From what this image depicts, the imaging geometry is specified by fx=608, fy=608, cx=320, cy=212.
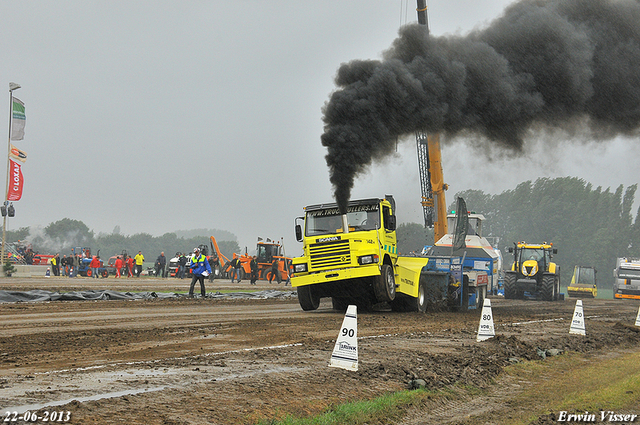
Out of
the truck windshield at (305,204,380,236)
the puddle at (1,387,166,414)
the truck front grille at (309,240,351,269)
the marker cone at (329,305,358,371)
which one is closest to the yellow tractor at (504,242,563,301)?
the truck windshield at (305,204,380,236)

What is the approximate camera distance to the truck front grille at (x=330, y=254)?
52.5 ft

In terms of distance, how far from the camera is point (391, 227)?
16.8 m

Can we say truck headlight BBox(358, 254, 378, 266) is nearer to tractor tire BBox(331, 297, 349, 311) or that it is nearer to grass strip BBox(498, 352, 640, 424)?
tractor tire BBox(331, 297, 349, 311)

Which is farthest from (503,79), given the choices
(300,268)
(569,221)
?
(569,221)

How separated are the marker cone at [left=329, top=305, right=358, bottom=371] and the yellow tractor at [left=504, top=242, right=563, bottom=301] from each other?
2700cm

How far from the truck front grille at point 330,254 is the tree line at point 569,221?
2981 inches

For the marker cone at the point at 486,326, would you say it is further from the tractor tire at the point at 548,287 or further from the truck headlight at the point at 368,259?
the tractor tire at the point at 548,287

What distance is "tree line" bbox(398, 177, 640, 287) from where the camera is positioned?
92000 mm

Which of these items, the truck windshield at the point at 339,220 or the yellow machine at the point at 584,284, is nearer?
the truck windshield at the point at 339,220

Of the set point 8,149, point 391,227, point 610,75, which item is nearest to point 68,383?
point 391,227

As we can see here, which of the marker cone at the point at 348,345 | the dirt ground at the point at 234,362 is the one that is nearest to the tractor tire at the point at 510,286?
the dirt ground at the point at 234,362

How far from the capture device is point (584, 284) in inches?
1905

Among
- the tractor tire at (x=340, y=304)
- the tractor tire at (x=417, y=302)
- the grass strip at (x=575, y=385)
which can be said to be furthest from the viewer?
the tractor tire at (x=340, y=304)

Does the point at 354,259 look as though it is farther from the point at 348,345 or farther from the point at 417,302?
the point at 348,345
